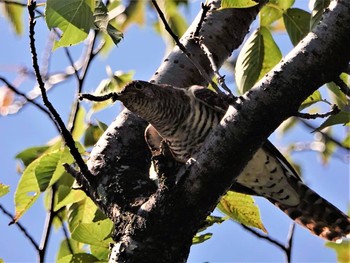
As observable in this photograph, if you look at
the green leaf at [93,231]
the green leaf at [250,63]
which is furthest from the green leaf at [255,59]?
the green leaf at [93,231]

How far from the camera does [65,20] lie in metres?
2.60

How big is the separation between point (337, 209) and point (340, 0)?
1.67m

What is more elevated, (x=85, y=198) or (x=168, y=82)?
(x=168, y=82)

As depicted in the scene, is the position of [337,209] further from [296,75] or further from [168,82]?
[296,75]

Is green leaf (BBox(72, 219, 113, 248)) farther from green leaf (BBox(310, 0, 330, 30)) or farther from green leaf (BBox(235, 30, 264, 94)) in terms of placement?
green leaf (BBox(310, 0, 330, 30))

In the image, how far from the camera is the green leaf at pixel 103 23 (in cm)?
263

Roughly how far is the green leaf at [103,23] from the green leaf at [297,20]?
1058 mm

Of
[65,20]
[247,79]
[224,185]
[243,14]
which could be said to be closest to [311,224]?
[247,79]

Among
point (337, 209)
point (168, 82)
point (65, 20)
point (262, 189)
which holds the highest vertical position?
point (168, 82)

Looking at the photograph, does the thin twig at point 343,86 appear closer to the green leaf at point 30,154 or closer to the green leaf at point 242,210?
the green leaf at point 242,210

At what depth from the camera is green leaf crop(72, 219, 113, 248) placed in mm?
2840

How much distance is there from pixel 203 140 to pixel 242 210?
0.55m

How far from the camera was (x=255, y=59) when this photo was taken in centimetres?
350

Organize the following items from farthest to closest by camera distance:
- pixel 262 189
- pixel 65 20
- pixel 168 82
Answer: pixel 262 189 < pixel 168 82 < pixel 65 20
